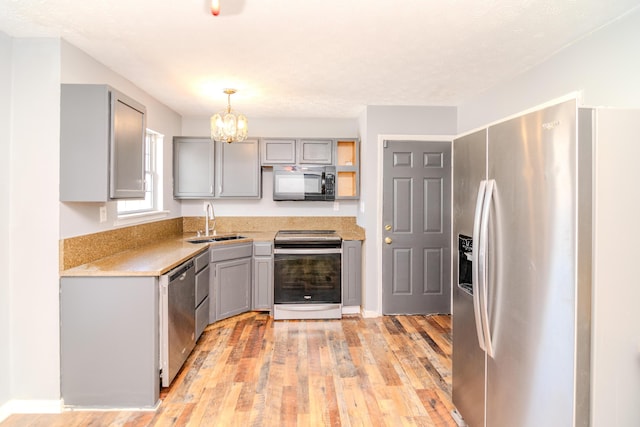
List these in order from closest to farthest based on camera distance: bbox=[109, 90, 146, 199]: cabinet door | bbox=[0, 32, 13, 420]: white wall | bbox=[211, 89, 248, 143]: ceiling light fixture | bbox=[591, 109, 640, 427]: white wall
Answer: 1. bbox=[591, 109, 640, 427]: white wall
2. bbox=[0, 32, 13, 420]: white wall
3. bbox=[109, 90, 146, 199]: cabinet door
4. bbox=[211, 89, 248, 143]: ceiling light fixture

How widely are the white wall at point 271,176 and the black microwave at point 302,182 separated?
351 mm

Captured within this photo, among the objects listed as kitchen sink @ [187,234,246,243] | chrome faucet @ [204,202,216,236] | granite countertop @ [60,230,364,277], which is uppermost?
chrome faucet @ [204,202,216,236]

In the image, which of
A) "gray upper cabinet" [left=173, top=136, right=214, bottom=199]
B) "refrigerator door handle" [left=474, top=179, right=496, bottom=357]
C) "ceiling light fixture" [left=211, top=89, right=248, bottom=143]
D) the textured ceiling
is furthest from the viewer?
"gray upper cabinet" [left=173, top=136, right=214, bottom=199]

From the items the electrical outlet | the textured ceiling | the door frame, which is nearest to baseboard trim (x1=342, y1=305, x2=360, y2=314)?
the door frame

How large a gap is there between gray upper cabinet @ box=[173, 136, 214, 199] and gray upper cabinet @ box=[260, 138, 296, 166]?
2.03ft

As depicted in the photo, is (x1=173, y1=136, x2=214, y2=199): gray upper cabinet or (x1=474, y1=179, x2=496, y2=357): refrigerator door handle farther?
(x1=173, y1=136, x2=214, y2=199): gray upper cabinet

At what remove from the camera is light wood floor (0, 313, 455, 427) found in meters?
2.14

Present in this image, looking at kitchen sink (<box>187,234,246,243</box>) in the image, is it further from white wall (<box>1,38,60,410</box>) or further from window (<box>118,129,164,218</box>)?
white wall (<box>1,38,60,410</box>)

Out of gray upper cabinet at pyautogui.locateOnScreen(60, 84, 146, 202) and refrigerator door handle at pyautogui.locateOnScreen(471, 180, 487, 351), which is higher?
gray upper cabinet at pyautogui.locateOnScreen(60, 84, 146, 202)

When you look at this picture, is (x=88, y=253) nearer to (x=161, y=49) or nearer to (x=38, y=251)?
(x=38, y=251)

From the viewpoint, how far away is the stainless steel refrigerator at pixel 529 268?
1246 mm

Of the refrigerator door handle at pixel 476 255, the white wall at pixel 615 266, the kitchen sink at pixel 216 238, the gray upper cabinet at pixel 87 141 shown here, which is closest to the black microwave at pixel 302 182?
the kitchen sink at pixel 216 238

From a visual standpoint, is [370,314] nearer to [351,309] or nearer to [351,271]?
[351,309]

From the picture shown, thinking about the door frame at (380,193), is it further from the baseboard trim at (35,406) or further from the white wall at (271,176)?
the baseboard trim at (35,406)
